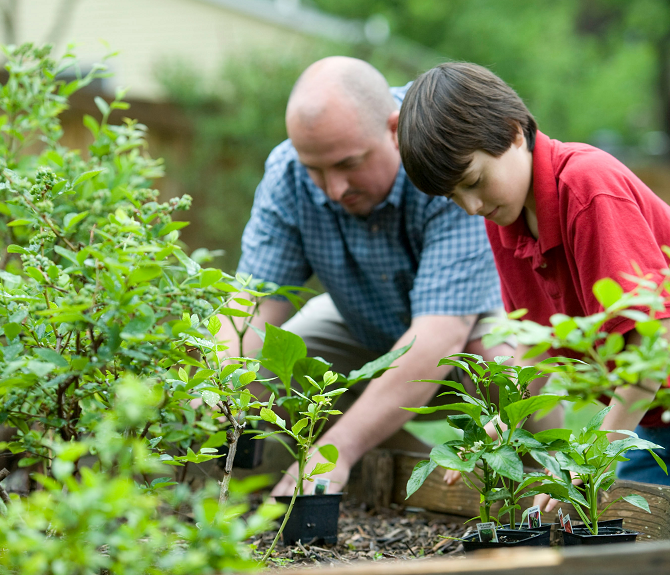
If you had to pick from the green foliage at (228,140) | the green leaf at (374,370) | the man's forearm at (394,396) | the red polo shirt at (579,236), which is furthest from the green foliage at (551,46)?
the green leaf at (374,370)

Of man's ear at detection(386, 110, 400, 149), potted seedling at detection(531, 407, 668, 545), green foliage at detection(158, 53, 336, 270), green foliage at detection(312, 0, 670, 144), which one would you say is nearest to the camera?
potted seedling at detection(531, 407, 668, 545)

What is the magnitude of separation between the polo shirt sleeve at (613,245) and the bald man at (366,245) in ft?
2.13

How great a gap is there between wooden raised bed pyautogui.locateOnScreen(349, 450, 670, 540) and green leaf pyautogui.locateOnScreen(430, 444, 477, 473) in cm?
55

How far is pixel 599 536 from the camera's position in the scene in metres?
1.17

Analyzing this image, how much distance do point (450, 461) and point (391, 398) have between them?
0.96 metres

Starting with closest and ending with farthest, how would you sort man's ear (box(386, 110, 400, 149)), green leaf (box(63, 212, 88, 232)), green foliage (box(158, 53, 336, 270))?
green leaf (box(63, 212, 88, 232)), man's ear (box(386, 110, 400, 149)), green foliage (box(158, 53, 336, 270))

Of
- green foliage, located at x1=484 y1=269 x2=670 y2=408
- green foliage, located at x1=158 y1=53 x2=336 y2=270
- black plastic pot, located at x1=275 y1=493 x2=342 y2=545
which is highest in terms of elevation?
green foliage, located at x1=158 y1=53 x2=336 y2=270

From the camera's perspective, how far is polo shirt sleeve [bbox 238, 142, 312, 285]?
8.57 feet

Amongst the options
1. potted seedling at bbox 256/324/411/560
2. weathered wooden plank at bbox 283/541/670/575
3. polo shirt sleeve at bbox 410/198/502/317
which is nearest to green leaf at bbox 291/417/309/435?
potted seedling at bbox 256/324/411/560

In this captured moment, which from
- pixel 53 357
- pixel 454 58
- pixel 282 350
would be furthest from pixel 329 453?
pixel 454 58

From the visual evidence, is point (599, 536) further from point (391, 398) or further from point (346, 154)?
point (346, 154)

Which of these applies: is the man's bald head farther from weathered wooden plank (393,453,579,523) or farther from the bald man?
weathered wooden plank (393,453,579,523)

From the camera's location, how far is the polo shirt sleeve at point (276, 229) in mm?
2613

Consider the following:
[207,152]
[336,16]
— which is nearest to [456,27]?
[336,16]
